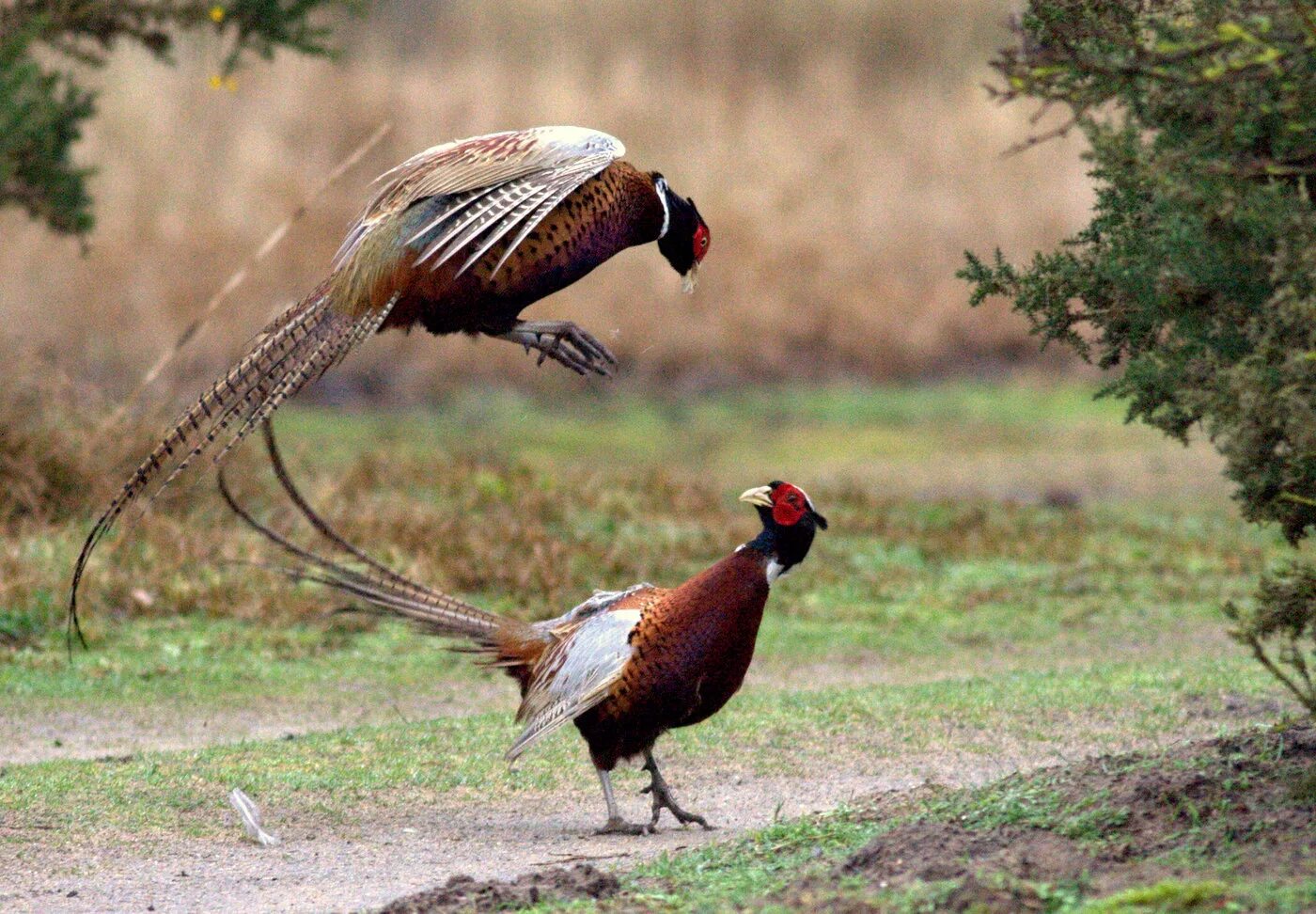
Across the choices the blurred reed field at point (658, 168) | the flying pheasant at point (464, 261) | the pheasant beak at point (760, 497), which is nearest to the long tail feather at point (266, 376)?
the flying pheasant at point (464, 261)

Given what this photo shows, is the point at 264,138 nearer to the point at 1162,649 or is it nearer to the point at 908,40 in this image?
the point at 908,40

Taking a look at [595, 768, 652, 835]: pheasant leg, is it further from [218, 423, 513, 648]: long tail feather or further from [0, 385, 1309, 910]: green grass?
[218, 423, 513, 648]: long tail feather

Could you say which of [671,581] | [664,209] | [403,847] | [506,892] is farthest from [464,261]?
[671,581]

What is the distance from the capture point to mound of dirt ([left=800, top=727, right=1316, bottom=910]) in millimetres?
4367

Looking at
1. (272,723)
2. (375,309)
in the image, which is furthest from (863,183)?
(375,309)

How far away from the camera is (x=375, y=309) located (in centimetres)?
612

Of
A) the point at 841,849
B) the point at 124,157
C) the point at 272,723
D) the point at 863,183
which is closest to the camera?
the point at 841,849

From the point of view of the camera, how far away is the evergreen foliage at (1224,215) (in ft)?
13.7

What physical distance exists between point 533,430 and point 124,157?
585cm

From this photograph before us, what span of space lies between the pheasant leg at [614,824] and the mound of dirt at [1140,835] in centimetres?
134

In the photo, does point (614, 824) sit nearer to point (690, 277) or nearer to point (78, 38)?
point (690, 277)

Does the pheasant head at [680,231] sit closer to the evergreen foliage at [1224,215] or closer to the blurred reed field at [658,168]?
the evergreen foliage at [1224,215]

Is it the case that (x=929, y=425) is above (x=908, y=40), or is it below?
below

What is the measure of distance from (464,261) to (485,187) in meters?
0.26
